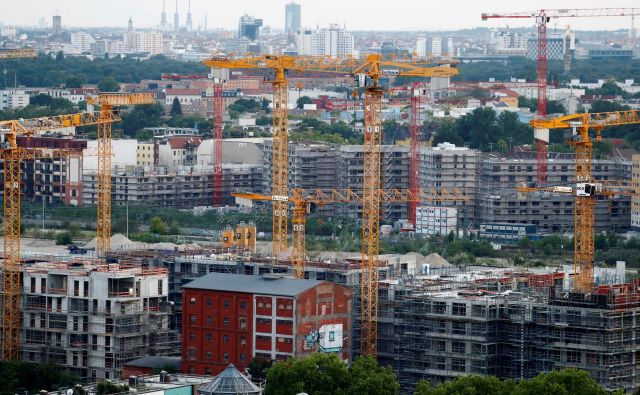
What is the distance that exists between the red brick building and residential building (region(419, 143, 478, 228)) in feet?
97.3

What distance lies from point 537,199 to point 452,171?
145 inches

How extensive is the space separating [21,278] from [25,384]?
13.9 ft

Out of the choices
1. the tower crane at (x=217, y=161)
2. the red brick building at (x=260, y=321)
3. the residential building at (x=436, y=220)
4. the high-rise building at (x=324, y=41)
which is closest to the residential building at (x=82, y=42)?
the high-rise building at (x=324, y=41)

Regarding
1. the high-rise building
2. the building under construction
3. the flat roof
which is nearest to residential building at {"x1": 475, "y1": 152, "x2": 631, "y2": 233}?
the flat roof

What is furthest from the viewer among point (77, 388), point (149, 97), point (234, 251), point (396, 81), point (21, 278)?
point (396, 81)

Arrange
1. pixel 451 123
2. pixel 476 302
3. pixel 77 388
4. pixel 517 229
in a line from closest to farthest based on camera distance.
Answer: pixel 77 388 → pixel 476 302 → pixel 517 229 → pixel 451 123

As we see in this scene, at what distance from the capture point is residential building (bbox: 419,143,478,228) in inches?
2795

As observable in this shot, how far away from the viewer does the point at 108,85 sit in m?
123

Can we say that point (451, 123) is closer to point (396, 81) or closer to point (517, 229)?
point (517, 229)

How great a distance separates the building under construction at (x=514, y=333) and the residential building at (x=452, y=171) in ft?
96.3

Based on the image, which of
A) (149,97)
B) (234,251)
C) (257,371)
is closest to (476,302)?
(257,371)

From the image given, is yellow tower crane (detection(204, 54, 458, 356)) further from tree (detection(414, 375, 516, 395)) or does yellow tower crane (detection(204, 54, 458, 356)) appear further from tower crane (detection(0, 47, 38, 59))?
tower crane (detection(0, 47, 38, 59))

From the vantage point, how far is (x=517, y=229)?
67.8 meters

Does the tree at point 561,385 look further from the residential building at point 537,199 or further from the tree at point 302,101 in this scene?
the tree at point 302,101
